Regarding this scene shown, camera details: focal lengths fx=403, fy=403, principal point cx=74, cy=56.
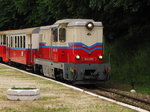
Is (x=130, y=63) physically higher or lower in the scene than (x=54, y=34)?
lower

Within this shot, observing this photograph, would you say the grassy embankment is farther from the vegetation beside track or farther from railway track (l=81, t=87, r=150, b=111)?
the vegetation beside track

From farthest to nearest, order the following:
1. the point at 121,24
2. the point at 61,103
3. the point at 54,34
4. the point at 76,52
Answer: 1. the point at 121,24
2. the point at 54,34
3. the point at 76,52
4. the point at 61,103

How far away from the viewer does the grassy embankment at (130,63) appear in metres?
22.1

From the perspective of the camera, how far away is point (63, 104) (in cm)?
1266

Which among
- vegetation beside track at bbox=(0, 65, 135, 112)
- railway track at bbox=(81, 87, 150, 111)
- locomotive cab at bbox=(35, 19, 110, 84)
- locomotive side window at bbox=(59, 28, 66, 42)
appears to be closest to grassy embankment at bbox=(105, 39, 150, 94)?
railway track at bbox=(81, 87, 150, 111)

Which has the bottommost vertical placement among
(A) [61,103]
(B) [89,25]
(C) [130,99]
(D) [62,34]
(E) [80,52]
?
(C) [130,99]

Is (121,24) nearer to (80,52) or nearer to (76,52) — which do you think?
(80,52)

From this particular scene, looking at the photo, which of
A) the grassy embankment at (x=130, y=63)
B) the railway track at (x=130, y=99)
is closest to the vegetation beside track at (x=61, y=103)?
the railway track at (x=130, y=99)

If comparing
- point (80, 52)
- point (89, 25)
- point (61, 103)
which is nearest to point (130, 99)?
point (61, 103)

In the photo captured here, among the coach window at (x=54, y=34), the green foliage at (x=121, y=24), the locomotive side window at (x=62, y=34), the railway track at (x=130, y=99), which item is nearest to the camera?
the railway track at (x=130, y=99)

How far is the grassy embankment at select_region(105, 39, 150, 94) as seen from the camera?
2213cm

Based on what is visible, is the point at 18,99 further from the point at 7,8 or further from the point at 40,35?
the point at 7,8

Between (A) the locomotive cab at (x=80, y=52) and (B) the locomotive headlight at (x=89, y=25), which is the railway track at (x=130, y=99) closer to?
(A) the locomotive cab at (x=80, y=52)

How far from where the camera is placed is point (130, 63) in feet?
88.5
